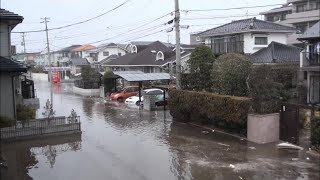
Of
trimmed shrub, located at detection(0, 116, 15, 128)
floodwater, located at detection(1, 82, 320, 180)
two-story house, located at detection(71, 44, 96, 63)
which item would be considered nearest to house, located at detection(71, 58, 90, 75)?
two-story house, located at detection(71, 44, 96, 63)

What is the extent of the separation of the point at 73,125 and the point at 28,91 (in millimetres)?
17360

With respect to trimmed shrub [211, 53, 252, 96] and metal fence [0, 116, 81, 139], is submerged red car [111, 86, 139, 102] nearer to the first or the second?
metal fence [0, 116, 81, 139]

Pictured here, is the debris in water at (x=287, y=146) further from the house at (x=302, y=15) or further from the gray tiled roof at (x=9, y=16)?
the house at (x=302, y=15)

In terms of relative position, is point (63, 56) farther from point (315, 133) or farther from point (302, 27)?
point (315, 133)

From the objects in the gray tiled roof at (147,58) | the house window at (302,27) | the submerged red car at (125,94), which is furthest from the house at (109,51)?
the submerged red car at (125,94)

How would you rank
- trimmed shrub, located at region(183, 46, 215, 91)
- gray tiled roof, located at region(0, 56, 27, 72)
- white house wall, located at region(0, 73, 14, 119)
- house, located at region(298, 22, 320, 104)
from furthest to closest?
trimmed shrub, located at region(183, 46, 215, 91) → house, located at region(298, 22, 320, 104) → white house wall, located at region(0, 73, 14, 119) → gray tiled roof, located at region(0, 56, 27, 72)

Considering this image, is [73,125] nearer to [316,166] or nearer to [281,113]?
[281,113]

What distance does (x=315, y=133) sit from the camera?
575 inches

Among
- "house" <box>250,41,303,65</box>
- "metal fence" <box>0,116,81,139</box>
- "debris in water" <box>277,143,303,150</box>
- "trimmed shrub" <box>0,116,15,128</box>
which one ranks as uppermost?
"house" <box>250,41,303,65</box>

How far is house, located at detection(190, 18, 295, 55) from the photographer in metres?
33.5

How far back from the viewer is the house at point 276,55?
2918 centimetres

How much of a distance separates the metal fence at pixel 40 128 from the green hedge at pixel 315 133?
1179cm

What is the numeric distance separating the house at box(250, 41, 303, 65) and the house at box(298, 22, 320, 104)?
16.2ft

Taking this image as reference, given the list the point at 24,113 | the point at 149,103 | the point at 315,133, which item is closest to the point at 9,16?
the point at 24,113
